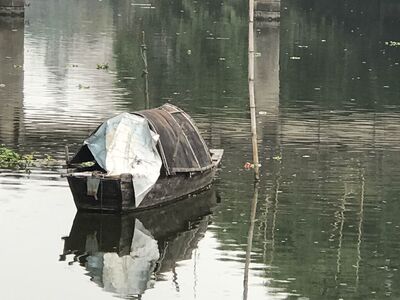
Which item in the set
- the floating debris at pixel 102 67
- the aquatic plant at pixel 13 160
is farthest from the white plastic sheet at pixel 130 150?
the floating debris at pixel 102 67

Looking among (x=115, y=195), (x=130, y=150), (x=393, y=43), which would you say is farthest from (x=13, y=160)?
(x=393, y=43)

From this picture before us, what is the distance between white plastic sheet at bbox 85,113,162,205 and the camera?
25578 millimetres

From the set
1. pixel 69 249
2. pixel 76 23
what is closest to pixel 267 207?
pixel 69 249

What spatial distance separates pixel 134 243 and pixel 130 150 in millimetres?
2875

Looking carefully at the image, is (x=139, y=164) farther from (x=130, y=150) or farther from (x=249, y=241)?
(x=249, y=241)

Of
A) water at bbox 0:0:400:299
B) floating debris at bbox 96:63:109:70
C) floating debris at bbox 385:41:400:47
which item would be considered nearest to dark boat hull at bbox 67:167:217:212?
water at bbox 0:0:400:299

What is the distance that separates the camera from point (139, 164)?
2594 cm

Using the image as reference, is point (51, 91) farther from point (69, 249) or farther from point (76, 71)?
point (69, 249)

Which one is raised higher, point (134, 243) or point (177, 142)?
point (177, 142)

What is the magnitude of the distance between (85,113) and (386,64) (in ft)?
85.6

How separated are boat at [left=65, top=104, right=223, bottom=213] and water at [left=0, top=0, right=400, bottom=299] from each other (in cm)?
48

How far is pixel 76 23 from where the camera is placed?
277 feet

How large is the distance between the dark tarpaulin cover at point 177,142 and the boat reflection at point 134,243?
870 mm

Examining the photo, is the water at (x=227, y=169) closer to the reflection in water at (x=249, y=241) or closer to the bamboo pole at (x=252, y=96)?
the reflection in water at (x=249, y=241)
